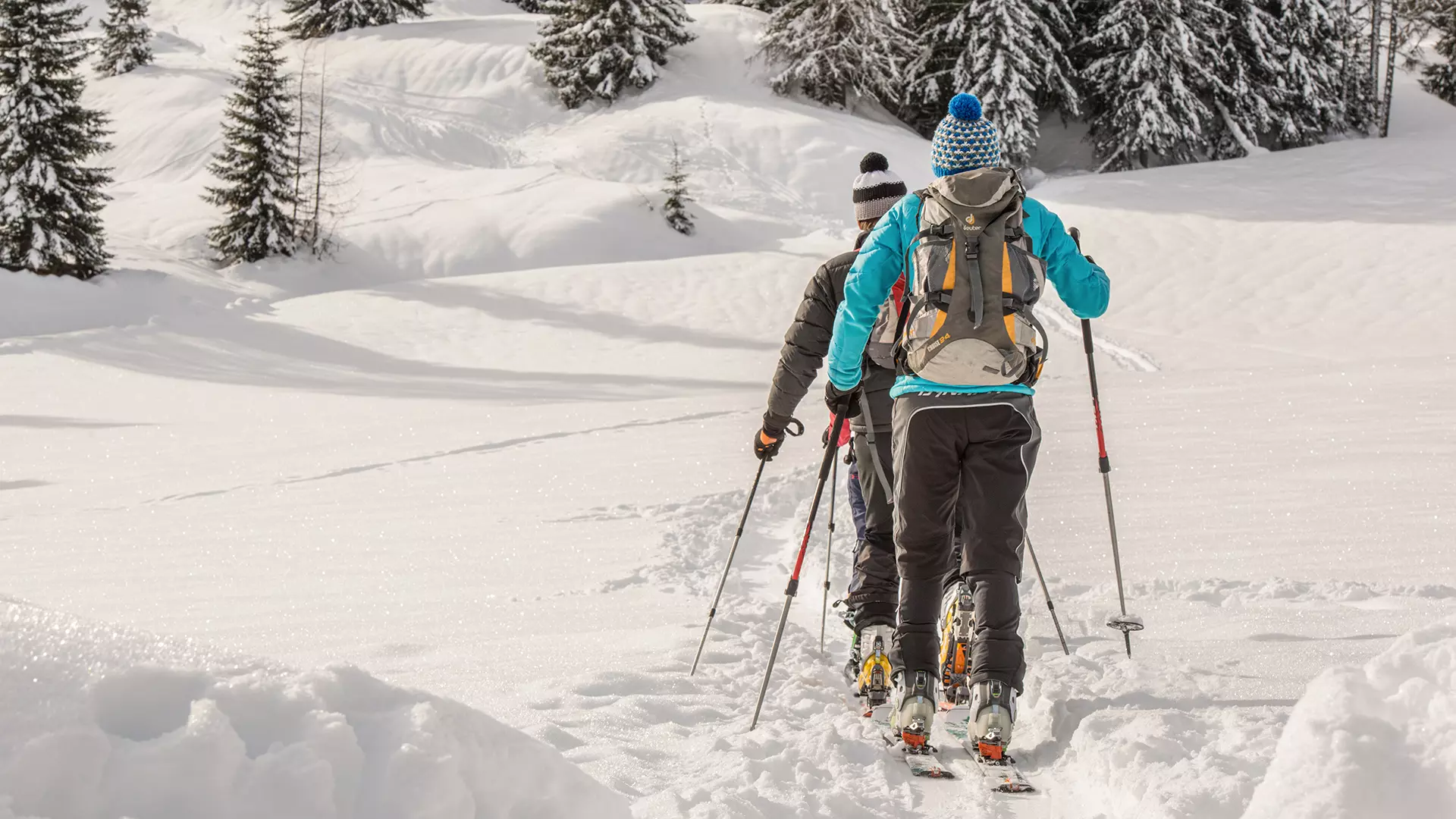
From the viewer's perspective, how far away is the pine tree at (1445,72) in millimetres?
29938

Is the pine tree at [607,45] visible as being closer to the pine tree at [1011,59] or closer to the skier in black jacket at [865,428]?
the pine tree at [1011,59]

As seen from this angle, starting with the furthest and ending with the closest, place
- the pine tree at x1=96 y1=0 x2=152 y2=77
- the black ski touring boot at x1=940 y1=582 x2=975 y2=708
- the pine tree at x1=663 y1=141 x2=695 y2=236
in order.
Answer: the pine tree at x1=96 y1=0 x2=152 y2=77 < the pine tree at x1=663 y1=141 x2=695 y2=236 < the black ski touring boot at x1=940 y1=582 x2=975 y2=708

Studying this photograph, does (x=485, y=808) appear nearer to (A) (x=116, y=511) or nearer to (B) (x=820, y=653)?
(B) (x=820, y=653)

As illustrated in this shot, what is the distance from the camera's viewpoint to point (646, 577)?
5.80 metres

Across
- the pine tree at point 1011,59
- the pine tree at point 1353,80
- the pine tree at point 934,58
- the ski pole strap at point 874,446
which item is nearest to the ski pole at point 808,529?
the ski pole strap at point 874,446

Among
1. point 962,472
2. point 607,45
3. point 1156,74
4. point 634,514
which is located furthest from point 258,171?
point 962,472

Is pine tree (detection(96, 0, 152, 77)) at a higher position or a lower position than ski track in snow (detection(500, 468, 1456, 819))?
higher

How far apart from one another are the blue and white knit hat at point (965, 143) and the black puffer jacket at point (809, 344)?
0.60m

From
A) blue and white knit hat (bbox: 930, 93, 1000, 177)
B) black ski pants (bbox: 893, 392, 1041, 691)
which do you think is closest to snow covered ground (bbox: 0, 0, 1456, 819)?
black ski pants (bbox: 893, 392, 1041, 691)

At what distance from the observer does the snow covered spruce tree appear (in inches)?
1015

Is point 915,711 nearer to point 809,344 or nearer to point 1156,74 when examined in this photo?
point 809,344

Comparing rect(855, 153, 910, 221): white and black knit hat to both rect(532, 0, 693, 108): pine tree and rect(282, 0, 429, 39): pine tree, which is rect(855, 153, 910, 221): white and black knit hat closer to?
rect(532, 0, 693, 108): pine tree

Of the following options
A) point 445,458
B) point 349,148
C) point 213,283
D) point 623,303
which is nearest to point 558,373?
point 623,303

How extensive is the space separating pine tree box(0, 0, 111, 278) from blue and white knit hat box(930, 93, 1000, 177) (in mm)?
21186
